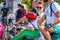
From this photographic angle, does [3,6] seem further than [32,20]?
Yes

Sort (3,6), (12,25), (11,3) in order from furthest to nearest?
(3,6) → (11,3) → (12,25)

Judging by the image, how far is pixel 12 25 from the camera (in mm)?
9039

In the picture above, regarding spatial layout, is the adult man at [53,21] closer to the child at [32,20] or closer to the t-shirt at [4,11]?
the child at [32,20]

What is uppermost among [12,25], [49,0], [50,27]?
[49,0]

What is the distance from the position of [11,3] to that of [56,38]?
4.57 m

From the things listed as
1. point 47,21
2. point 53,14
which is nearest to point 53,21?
point 53,14

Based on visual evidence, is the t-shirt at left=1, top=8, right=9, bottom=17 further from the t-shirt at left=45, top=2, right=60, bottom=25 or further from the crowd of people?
the t-shirt at left=45, top=2, right=60, bottom=25

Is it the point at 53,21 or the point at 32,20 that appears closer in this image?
the point at 53,21

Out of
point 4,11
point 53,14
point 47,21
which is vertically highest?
point 53,14

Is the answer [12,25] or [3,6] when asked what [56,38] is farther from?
[3,6]

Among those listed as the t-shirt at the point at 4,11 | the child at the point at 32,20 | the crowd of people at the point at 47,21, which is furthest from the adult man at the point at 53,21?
the t-shirt at the point at 4,11

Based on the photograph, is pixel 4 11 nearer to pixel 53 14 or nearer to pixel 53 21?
pixel 53 14

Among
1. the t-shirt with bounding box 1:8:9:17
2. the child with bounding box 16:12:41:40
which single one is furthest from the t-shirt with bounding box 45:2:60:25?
the t-shirt with bounding box 1:8:9:17

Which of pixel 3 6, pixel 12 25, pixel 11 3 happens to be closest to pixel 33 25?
pixel 12 25
